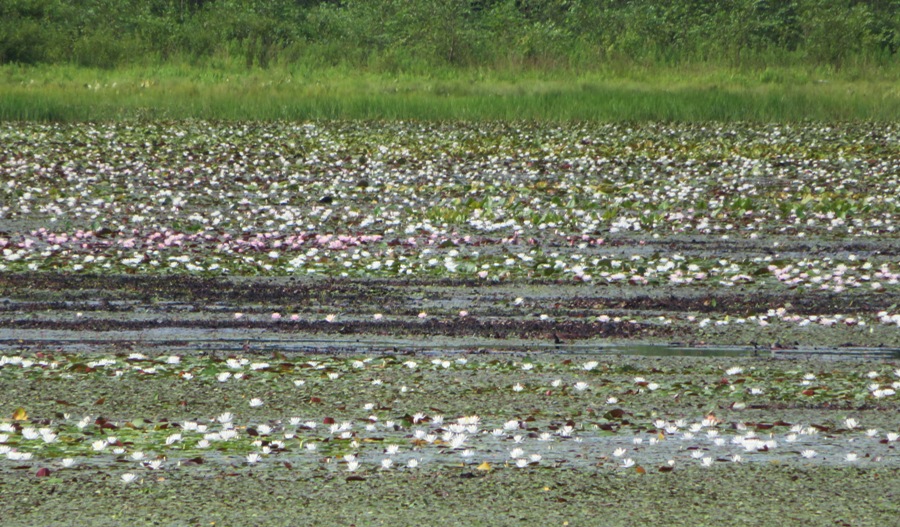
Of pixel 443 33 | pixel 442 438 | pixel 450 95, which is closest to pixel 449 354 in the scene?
pixel 442 438

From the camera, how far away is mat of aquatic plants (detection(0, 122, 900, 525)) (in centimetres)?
542

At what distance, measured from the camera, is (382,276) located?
11055 mm

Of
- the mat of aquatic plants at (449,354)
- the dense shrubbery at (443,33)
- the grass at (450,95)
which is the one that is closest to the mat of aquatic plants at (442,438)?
the mat of aquatic plants at (449,354)

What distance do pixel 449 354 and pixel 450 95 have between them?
23.3 metres

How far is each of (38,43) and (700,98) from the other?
2064cm

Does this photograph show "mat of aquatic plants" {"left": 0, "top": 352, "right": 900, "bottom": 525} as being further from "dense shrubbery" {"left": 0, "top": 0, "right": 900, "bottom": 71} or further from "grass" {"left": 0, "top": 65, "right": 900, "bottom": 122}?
"dense shrubbery" {"left": 0, "top": 0, "right": 900, "bottom": 71}

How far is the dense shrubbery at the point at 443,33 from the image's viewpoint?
36594 millimetres

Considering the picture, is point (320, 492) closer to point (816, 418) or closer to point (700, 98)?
point (816, 418)

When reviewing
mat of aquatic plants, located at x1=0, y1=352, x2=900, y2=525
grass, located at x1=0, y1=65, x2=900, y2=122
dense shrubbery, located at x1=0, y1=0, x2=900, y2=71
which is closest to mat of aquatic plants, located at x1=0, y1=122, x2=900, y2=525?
mat of aquatic plants, located at x1=0, y1=352, x2=900, y2=525

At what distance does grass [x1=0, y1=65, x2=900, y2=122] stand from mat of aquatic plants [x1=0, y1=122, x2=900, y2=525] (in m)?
9.68

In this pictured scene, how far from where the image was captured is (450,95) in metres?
30.9

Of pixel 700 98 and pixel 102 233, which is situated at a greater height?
pixel 102 233

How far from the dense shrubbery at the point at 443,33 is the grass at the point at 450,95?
6.46 feet

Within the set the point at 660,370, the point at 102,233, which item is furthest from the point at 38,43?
the point at 660,370
